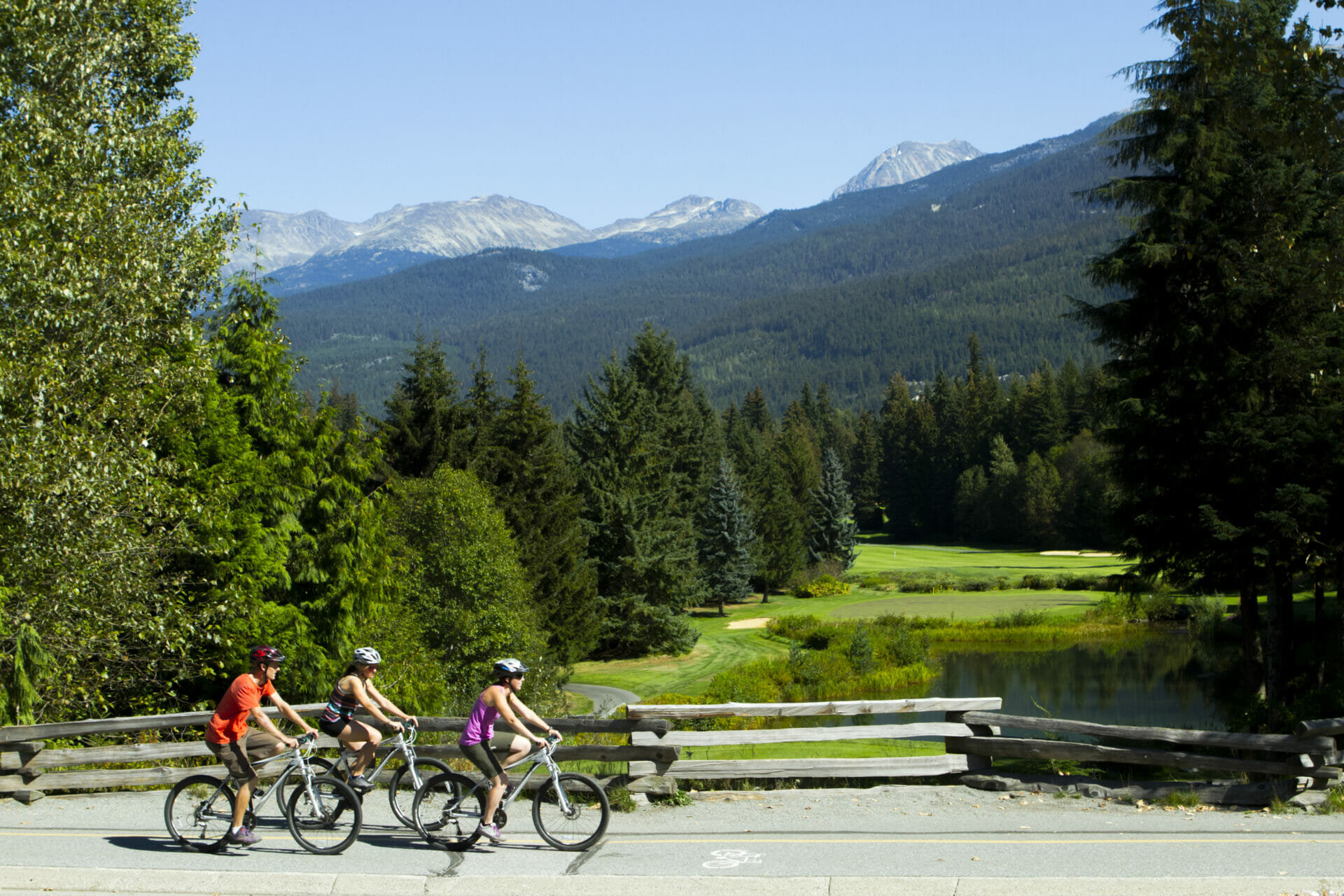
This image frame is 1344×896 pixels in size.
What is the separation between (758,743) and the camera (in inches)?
483

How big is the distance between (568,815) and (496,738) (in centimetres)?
108

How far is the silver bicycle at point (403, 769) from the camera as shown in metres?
10.6

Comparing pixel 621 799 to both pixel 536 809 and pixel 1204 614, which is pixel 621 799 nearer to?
pixel 536 809

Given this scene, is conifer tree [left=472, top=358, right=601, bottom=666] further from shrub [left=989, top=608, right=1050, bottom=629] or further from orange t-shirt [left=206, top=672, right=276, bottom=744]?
orange t-shirt [left=206, top=672, right=276, bottom=744]

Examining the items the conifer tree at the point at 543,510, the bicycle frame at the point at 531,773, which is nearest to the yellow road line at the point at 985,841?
the bicycle frame at the point at 531,773

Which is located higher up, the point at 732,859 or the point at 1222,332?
the point at 1222,332

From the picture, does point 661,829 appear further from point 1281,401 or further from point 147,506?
point 1281,401

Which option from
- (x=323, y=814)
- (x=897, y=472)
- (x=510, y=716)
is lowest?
(x=897, y=472)

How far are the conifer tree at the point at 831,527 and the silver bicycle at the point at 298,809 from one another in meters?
72.3

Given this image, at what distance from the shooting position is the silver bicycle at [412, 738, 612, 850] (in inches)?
409

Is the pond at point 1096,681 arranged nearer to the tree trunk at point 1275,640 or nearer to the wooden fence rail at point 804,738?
the tree trunk at point 1275,640

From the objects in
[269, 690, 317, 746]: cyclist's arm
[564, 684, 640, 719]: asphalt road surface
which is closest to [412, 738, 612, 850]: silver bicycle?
[269, 690, 317, 746]: cyclist's arm

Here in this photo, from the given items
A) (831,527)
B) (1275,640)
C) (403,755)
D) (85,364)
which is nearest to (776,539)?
(831,527)

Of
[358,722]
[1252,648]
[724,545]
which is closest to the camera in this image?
[358,722]
